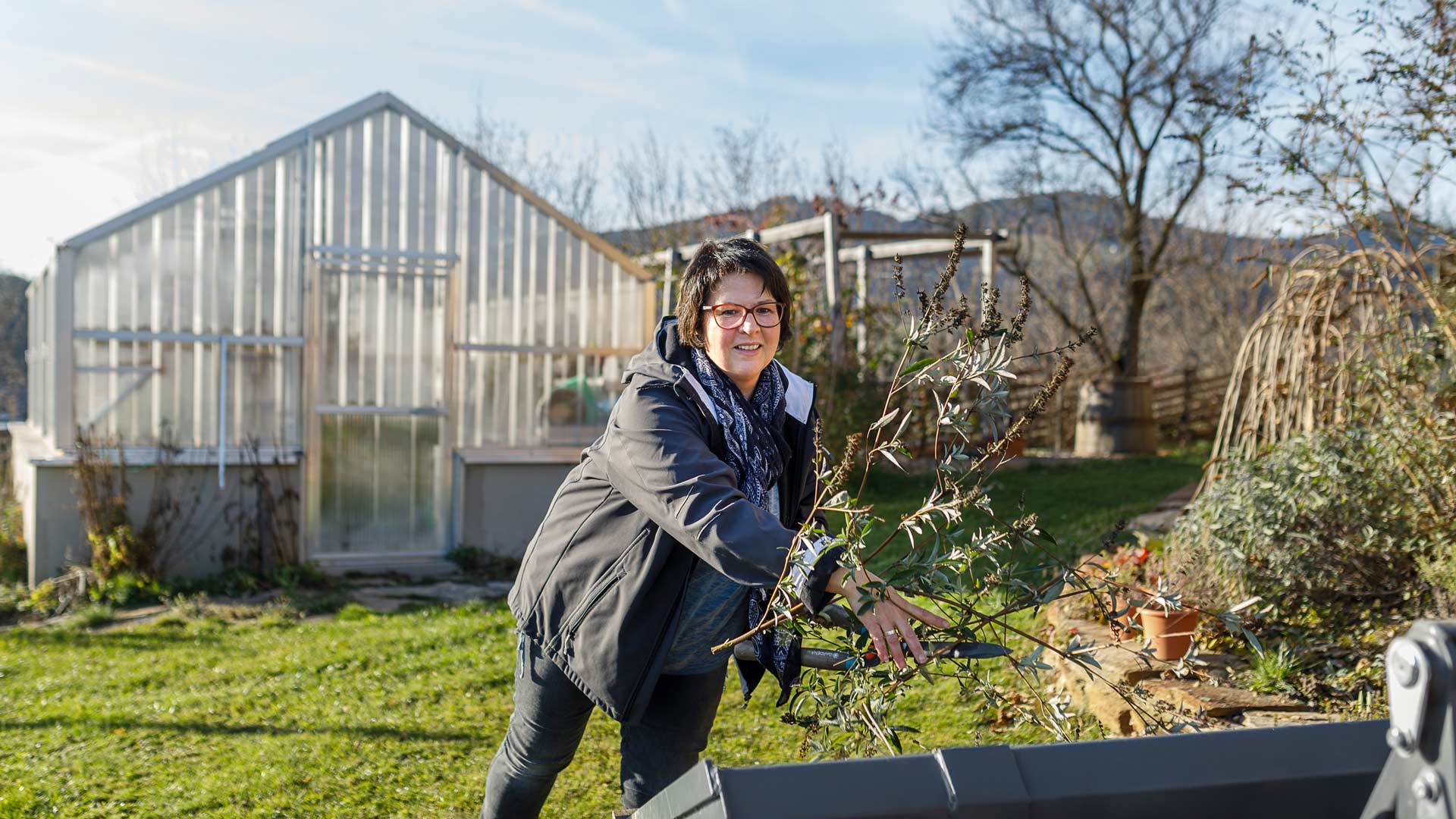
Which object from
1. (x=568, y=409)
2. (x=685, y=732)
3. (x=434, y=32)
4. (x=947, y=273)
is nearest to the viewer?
(x=947, y=273)

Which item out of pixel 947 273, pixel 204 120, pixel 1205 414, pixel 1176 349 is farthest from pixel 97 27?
pixel 1176 349

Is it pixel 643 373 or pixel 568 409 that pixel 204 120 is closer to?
pixel 568 409

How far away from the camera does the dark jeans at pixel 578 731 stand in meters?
2.29

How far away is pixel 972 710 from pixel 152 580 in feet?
19.0

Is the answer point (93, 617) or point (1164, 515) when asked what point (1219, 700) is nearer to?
point (1164, 515)

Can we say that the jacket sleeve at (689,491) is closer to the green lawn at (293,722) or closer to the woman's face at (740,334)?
the woman's face at (740,334)

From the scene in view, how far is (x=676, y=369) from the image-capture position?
82.4 inches

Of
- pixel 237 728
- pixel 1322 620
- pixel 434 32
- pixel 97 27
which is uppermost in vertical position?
pixel 434 32

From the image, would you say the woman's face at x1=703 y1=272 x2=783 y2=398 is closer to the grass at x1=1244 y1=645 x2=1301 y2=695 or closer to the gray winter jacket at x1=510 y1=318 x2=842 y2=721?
the gray winter jacket at x1=510 y1=318 x2=842 y2=721

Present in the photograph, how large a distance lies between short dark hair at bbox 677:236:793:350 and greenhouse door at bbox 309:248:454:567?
22.3 feet

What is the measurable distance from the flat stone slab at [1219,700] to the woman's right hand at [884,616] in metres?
2.05

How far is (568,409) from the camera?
9219mm

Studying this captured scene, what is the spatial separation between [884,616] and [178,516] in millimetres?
7332

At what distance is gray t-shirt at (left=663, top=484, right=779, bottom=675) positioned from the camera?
2.20 metres
